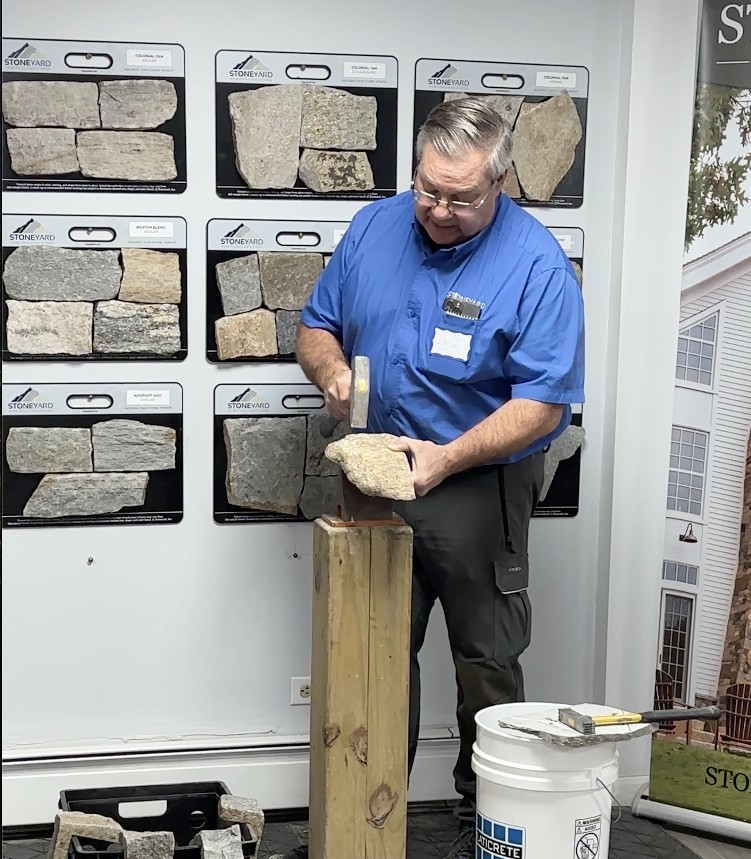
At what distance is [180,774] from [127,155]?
147 cm

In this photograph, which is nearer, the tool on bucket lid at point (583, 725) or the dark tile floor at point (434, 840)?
the tool on bucket lid at point (583, 725)

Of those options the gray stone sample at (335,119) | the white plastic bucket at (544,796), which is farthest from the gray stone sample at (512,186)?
the white plastic bucket at (544,796)

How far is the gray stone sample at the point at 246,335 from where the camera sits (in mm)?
2346

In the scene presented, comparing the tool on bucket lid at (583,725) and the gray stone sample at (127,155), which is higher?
the gray stone sample at (127,155)

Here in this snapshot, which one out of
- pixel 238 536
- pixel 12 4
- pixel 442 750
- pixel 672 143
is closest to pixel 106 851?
pixel 238 536

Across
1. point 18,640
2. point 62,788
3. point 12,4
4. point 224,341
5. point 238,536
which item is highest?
point 12,4

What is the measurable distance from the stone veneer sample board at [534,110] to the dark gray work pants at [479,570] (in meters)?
0.75

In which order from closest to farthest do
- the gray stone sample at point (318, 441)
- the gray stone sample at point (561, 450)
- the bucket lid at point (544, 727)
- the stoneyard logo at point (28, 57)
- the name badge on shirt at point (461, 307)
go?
1. the bucket lid at point (544, 727)
2. the name badge on shirt at point (461, 307)
3. the stoneyard logo at point (28, 57)
4. the gray stone sample at point (318, 441)
5. the gray stone sample at point (561, 450)

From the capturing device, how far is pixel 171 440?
2363mm

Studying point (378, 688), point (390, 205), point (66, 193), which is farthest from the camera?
point (66, 193)

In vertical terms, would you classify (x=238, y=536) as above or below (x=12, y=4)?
below

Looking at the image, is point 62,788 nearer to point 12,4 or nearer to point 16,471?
point 16,471

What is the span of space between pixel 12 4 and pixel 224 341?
86 centimetres

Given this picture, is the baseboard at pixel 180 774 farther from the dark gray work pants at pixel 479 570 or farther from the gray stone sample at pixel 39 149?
the gray stone sample at pixel 39 149
